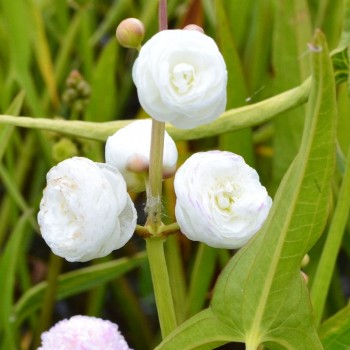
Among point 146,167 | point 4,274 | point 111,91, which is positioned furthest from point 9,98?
point 146,167

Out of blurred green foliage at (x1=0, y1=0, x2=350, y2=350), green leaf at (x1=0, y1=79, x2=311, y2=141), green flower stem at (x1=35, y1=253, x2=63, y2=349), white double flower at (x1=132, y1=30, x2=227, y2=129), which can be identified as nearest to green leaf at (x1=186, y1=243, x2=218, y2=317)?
blurred green foliage at (x1=0, y1=0, x2=350, y2=350)

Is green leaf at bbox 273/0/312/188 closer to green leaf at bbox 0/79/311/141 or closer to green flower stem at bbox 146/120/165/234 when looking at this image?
green leaf at bbox 0/79/311/141

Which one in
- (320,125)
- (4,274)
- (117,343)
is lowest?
(4,274)

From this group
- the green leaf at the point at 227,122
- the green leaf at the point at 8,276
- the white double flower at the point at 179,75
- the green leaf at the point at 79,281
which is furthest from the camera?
the green leaf at the point at 79,281

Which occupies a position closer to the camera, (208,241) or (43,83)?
(208,241)

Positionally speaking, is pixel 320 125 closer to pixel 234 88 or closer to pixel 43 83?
pixel 234 88

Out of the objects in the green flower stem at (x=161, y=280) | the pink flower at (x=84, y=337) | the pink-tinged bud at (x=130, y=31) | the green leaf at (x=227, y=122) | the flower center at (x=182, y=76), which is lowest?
the pink flower at (x=84, y=337)

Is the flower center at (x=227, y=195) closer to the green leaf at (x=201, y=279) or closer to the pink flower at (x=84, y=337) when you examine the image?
the pink flower at (x=84, y=337)

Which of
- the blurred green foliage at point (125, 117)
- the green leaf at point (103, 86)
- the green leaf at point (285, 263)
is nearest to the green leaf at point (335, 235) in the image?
the blurred green foliage at point (125, 117)
